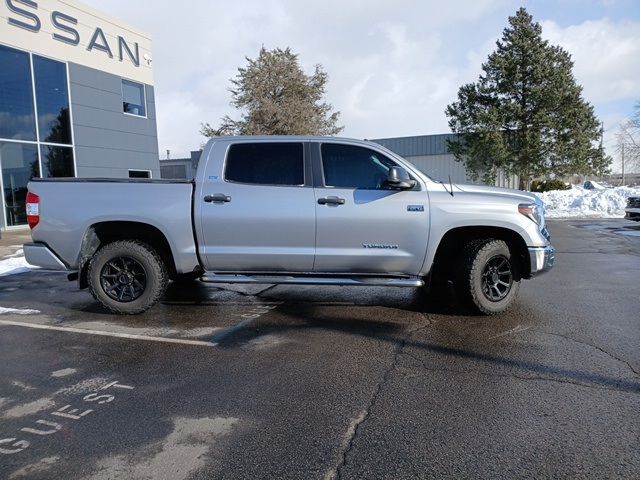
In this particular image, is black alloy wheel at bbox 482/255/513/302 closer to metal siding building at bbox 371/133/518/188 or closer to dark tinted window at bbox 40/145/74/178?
dark tinted window at bbox 40/145/74/178

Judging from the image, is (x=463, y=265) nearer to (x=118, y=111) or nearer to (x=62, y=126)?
(x=62, y=126)

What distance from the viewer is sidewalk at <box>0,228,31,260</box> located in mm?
11367

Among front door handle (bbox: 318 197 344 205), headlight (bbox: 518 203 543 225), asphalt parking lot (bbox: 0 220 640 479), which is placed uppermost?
front door handle (bbox: 318 197 344 205)

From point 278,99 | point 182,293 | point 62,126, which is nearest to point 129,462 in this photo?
point 182,293

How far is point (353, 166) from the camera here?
5738 millimetres

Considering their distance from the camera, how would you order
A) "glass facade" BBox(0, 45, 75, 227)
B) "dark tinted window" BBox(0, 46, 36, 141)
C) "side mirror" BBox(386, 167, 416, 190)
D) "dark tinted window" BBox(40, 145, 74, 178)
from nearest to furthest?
"side mirror" BBox(386, 167, 416, 190)
"dark tinted window" BBox(0, 46, 36, 141)
"glass facade" BBox(0, 45, 75, 227)
"dark tinted window" BBox(40, 145, 74, 178)

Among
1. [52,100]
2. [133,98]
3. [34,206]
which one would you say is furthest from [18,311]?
[133,98]

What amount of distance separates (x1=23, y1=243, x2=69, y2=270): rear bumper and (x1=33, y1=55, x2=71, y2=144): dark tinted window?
12.4 metres

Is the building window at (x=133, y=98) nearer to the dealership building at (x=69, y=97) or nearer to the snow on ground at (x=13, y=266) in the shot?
the dealership building at (x=69, y=97)

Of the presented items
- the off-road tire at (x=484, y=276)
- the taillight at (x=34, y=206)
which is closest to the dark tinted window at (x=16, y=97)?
the taillight at (x=34, y=206)

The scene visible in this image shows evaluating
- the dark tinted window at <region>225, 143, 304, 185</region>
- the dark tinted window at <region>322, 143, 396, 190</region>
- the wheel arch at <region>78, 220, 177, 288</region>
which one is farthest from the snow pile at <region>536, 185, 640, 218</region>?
the wheel arch at <region>78, 220, 177, 288</region>

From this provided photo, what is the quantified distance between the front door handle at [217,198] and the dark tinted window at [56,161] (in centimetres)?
1328

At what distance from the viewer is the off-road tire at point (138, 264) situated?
580 centimetres

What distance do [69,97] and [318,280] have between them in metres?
15.4
